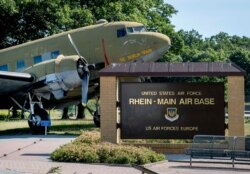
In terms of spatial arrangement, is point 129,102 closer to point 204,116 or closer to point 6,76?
point 204,116

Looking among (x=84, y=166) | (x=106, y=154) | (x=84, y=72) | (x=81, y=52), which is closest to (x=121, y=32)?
(x=81, y=52)

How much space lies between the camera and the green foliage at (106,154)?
18312 millimetres

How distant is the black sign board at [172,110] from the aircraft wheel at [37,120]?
9.12 metres

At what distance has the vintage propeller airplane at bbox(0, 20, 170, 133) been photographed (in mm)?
29266

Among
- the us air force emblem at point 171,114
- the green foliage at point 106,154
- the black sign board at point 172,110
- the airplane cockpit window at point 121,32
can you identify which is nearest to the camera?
the green foliage at point 106,154

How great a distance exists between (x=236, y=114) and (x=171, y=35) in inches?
1419

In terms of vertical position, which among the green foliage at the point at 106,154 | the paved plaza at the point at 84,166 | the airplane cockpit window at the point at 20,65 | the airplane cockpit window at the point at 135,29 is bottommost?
the paved plaza at the point at 84,166

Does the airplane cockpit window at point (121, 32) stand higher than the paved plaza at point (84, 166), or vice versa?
the airplane cockpit window at point (121, 32)

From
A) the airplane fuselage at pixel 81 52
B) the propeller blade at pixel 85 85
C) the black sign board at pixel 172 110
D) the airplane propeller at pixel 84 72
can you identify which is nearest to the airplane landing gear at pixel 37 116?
the airplane fuselage at pixel 81 52

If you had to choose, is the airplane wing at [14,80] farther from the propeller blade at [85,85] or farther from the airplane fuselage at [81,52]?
the propeller blade at [85,85]

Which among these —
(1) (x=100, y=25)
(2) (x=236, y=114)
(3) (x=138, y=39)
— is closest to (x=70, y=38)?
(1) (x=100, y=25)

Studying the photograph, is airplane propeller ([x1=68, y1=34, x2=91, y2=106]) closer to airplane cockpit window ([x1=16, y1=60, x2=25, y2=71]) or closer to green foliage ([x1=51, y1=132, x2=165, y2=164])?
airplane cockpit window ([x1=16, y1=60, x2=25, y2=71])

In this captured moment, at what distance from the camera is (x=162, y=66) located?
21.6 m

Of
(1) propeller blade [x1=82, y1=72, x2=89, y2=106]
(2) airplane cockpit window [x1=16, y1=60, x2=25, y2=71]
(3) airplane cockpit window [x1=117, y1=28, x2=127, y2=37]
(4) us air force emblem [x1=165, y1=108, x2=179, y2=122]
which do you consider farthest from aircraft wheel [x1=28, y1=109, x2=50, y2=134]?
(4) us air force emblem [x1=165, y1=108, x2=179, y2=122]
